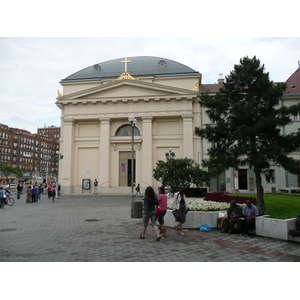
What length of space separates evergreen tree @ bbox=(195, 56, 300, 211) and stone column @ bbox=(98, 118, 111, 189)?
28.9 m

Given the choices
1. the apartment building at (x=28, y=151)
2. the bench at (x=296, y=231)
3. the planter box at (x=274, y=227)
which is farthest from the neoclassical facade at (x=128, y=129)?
the apartment building at (x=28, y=151)

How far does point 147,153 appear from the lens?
4216cm

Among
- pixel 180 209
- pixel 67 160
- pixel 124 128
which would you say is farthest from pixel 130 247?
pixel 67 160

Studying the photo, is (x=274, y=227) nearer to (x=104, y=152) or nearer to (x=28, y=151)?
(x=104, y=152)

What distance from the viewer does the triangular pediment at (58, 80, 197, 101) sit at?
42.3 m

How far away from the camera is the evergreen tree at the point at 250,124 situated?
13.6 meters

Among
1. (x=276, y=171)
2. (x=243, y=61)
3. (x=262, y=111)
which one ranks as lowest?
(x=276, y=171)

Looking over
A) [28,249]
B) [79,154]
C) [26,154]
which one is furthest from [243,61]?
[26,154]

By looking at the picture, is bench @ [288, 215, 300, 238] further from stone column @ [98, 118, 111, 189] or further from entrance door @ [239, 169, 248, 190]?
stone column @ [98, 118, 111, 189]

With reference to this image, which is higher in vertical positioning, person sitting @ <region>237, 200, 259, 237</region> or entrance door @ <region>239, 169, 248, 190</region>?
entrance door @ <region>239, 169, 248, 190</region>

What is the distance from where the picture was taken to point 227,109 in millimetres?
14656

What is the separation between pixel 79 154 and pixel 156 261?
39697mm

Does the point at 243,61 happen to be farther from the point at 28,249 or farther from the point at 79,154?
the point at 79,154

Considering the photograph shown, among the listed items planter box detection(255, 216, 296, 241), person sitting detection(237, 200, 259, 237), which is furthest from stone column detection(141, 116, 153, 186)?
planter box detection(255, 216, 296, 241)
